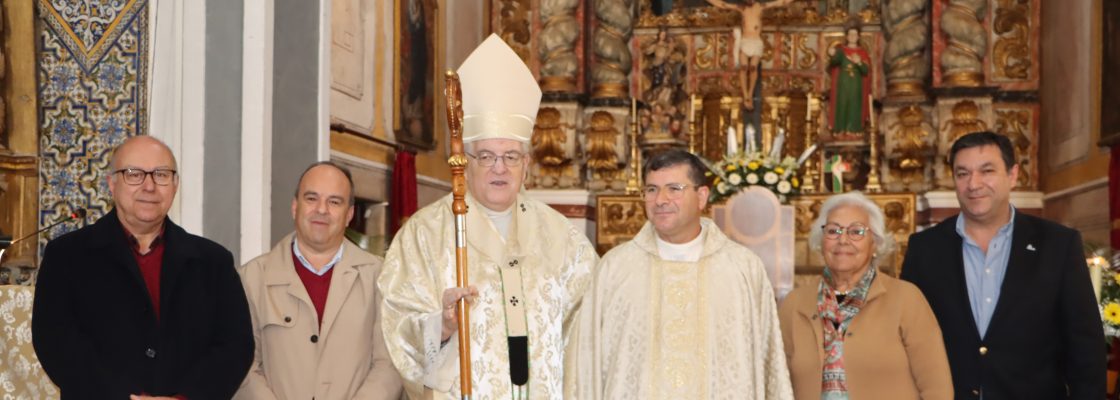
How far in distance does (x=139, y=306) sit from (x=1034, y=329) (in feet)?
9.07

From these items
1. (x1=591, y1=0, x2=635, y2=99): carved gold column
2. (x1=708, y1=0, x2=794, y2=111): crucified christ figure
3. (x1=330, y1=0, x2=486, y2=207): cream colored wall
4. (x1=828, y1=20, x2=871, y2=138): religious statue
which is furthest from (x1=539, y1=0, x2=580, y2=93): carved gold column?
(x1=828, y1=20, x2=871, y2=138): religious statue

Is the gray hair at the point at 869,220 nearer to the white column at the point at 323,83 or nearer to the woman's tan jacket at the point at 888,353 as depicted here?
the woman's tan jacket at the point at 888,353

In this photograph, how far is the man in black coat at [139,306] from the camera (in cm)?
346

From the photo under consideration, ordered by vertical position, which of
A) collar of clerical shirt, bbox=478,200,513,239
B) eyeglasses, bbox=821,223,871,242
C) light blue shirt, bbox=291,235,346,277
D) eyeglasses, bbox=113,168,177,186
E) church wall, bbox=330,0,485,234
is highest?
church wall, bbox=330,0,485,234

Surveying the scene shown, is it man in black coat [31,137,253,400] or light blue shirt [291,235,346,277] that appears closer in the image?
man in black coat [31,137,253,400]

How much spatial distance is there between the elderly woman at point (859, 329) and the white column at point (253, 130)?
2.79 m

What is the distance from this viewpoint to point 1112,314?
5359mm

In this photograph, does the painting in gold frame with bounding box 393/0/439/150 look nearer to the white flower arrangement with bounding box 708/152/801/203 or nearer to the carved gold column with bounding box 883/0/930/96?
the white flower arrangement with bounding box 708/152/801/203

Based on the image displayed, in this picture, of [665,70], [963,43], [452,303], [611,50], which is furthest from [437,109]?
[452,303]

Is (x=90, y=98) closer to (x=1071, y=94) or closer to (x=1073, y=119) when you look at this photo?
(x=1073, y=119)

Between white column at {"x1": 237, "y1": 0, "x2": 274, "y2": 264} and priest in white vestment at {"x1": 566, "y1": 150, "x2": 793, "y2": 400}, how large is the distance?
2.41 metres

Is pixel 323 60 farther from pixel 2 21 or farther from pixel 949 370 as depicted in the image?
pixel 949 370

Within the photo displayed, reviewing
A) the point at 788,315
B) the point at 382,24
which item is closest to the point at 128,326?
the point at 788,315

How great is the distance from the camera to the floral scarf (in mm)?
3875
